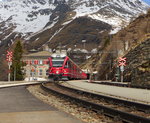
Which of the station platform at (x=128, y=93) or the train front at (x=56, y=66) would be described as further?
the train front at (x=56, y=66)

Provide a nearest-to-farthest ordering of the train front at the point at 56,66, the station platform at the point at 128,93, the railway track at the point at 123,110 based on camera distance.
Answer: the railway track at the point at 123,110, the station platform at the point at 128,93, the train front at the point at 56,66

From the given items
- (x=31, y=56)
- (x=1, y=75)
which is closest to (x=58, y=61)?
(x=1, y=75)

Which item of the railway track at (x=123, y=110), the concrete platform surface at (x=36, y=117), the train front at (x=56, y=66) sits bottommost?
the concrete platform surface at (x=36, y=117)

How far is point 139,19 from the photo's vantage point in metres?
68.6

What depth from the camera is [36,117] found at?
984 cm

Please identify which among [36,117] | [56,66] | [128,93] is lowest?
[36,117]

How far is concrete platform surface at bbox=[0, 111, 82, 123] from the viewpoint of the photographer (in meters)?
9.08

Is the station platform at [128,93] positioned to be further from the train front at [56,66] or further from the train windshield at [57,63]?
the train windshield at [57,63]

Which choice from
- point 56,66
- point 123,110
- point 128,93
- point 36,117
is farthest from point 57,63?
point 36,117

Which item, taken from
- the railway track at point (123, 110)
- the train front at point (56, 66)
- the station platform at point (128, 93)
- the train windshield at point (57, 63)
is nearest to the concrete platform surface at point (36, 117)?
the railway track at point (123, 110)

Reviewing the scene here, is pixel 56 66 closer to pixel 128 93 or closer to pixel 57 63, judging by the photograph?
pixel 57 63

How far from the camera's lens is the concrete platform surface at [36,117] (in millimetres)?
9078

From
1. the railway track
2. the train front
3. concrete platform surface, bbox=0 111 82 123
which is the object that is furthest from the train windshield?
concrete platform surface, bbox=0 111 82 123

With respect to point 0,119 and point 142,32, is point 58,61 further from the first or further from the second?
point 0,119
